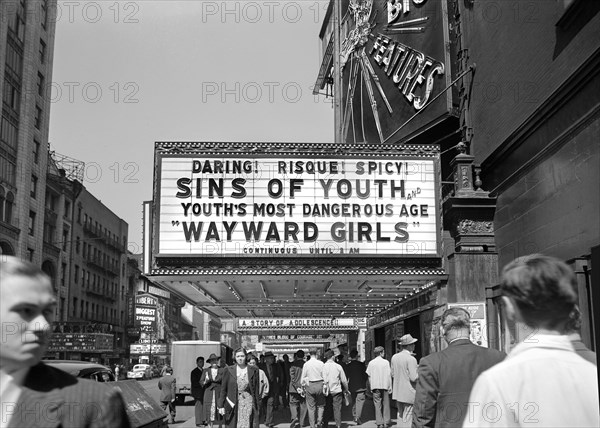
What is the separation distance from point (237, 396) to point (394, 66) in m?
10.2

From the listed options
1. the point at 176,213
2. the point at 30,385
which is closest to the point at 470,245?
the point at 176,213

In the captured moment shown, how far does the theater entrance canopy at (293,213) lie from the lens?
14320mm

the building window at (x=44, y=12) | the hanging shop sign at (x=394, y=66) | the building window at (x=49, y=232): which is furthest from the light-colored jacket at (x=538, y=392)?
the building window at (x=49, y=232)

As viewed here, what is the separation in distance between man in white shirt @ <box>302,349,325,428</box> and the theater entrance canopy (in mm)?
2444

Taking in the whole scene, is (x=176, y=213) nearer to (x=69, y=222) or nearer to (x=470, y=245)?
(x=470, y=245)

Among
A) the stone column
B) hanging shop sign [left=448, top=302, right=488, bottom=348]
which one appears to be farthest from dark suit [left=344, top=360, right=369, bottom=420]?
hanging shop sign [left=448, top=302, right=488, bottom=348]

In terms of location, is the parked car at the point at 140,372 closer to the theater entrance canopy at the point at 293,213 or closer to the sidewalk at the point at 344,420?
the sidewalk at the point at 344,420

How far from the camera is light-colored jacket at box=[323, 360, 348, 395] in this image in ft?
52.7

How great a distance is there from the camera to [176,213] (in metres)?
14.3

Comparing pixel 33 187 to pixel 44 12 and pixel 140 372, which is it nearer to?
pixel 44 12

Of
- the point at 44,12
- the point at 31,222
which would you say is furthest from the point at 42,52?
the point at 31,222

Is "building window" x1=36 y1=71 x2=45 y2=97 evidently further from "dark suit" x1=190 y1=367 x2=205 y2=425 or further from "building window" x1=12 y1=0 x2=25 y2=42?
"dark suit" x1=190 y1=367 x2=205 y2=425

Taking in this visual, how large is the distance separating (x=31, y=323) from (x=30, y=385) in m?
0.21

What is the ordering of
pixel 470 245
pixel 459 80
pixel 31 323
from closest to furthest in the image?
1. pixel 31 323
2. pixel 470 245
3. pixel 459 80
